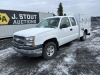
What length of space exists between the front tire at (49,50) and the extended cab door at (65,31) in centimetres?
63

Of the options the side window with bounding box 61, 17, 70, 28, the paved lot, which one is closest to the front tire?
the paved lot

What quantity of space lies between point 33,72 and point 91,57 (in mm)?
2856

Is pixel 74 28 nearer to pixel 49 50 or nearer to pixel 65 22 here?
pixel 65 22

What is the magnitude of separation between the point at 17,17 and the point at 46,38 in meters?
9.74

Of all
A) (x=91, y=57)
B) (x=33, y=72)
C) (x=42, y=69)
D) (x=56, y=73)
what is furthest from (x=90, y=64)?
(x=33, y=72)

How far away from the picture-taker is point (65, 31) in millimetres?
7039

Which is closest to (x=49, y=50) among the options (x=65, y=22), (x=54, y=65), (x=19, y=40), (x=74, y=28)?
(x=54, y=65)

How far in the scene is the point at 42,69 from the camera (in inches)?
204

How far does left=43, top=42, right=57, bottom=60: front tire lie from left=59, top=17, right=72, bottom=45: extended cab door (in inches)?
24.7

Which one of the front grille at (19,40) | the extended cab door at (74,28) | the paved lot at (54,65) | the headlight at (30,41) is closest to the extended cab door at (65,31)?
the extended cab door at (74,28)

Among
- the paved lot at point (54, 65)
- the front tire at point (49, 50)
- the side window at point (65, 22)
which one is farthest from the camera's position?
the side window at point (65, 22)

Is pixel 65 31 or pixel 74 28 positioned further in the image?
pixel 74 28

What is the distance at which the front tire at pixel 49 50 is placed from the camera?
5945 millimetres

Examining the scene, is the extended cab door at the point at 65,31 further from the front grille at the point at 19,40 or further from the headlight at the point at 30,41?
the front grille at the point at 19,40
